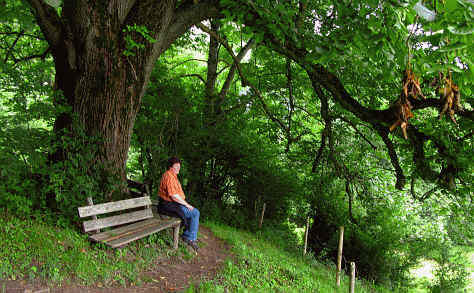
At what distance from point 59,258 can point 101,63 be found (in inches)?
109

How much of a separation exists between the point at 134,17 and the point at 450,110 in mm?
4355

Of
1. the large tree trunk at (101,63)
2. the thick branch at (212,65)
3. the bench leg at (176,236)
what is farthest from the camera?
the thick branch at (212,65)

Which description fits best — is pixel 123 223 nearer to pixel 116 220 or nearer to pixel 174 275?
pixel 116 220

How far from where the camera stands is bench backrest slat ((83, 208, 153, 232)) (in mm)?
4421

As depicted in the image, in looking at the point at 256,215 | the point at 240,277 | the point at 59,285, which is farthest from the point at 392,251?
the point at 59,285

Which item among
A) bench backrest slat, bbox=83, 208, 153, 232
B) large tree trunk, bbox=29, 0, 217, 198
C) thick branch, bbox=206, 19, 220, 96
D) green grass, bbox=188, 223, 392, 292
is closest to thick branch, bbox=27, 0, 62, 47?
large tree trunk, bbox=29, 0, 217, 198

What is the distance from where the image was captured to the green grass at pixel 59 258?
140 inches

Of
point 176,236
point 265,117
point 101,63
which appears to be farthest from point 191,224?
point 265,117

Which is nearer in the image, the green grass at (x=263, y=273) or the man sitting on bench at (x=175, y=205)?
the green grass at (x=263, y=273)

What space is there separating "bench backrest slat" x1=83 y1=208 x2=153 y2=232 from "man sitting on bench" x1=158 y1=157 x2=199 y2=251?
0.34 metres

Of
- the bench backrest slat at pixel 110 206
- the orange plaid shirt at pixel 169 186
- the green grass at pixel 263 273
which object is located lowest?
the green grass at pixel 263 273

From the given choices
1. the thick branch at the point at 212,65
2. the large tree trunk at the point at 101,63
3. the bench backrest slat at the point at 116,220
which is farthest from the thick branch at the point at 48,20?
the thick branch at the point at 212,65

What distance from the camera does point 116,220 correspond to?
4926 millimetres

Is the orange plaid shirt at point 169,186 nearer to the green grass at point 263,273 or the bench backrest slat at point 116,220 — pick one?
the bench backrest slat at point 116,220
